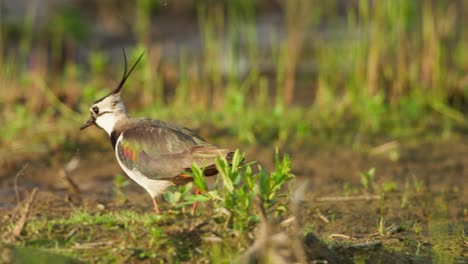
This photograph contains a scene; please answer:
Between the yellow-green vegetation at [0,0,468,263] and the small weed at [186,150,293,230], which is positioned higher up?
the small weed at [186,150,293,230]

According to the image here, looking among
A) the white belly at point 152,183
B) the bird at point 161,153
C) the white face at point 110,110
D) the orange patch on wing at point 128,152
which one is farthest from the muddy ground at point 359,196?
the white face at point 110,110

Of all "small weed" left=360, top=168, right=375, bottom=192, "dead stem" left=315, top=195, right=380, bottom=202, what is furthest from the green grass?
"small weed" left=360, top=168, right=375, bottom=192

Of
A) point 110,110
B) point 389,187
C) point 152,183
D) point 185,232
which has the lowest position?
point 389,187

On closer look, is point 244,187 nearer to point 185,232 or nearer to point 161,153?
point 185,232

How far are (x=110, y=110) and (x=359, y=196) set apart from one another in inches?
77.1

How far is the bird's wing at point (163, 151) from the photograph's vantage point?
17.7ft

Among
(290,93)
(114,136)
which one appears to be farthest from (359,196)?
(290,93)

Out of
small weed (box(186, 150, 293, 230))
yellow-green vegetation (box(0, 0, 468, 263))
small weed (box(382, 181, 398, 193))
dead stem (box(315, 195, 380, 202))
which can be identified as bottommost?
small weed (box(382, 181, 398, 193))

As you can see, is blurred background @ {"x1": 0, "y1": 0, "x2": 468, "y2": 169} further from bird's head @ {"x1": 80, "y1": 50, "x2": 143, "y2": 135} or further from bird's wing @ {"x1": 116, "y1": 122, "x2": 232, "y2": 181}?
bird's wing @ {"x1": 116, "y1": 122, "x2": 232, "y2": 181}

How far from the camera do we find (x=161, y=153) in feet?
18.1

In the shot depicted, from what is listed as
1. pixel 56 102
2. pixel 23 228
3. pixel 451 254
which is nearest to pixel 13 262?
pixel 23 228

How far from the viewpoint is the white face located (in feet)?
19.8

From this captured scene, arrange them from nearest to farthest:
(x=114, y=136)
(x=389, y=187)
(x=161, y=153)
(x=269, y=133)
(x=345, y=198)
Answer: (x=161, y=153), (x=114, y=136), (x=345, y=198), (x=389, y=187), (x=269, y=133)

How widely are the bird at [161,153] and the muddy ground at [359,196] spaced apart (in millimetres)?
247
